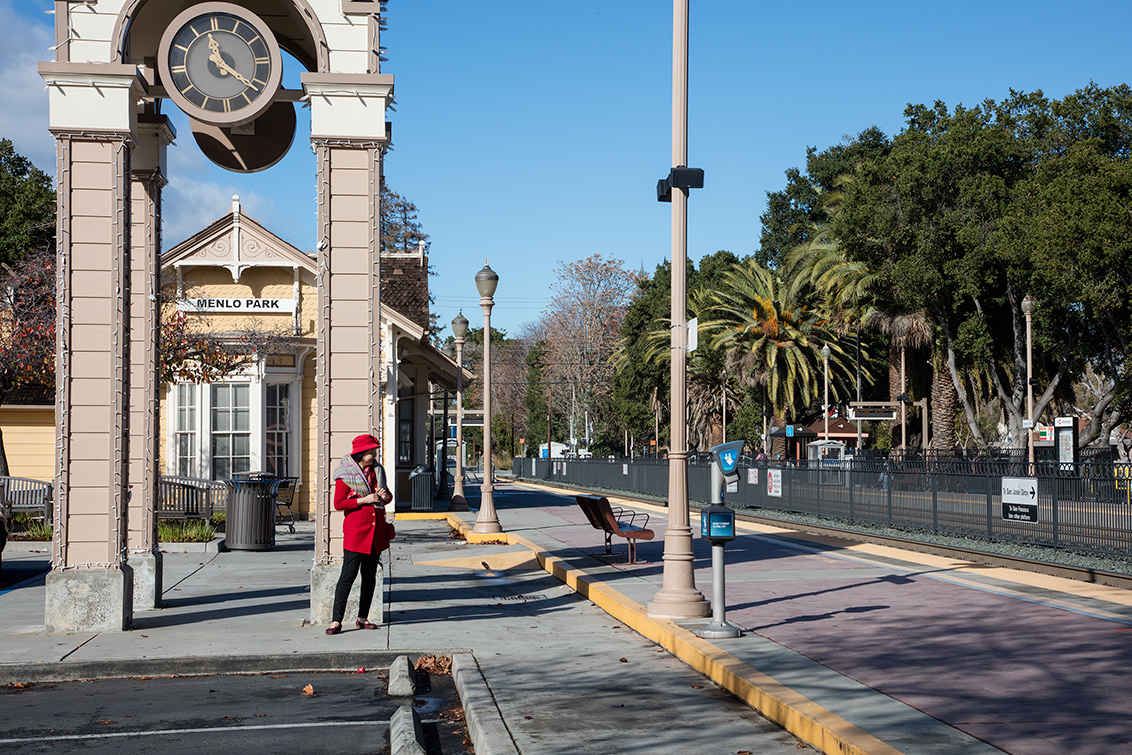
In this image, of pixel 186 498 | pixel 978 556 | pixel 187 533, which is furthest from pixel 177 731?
pixel 186 498

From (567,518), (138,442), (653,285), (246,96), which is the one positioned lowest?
(567,518)

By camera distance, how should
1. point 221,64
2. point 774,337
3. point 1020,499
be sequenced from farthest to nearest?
point 774,337 < point 1020,499 < point 221,64

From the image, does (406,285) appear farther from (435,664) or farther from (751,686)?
(751,686)

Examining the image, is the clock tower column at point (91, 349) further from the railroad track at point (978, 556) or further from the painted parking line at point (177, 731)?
the railroad track at point (978, 556)

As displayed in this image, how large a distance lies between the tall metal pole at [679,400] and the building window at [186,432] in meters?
16.0

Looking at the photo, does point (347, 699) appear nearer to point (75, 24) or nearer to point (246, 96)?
point (246, 96)

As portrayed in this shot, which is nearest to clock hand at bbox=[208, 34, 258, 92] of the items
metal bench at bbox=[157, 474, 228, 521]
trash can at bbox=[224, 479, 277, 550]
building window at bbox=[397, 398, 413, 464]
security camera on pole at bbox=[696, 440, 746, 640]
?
security camera on pole at bbox=[696, 440, 746, 640]

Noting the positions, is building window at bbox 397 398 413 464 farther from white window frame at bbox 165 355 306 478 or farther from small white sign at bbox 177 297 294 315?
white window frame at bbox 165 355 306 478

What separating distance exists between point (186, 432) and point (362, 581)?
15.3 meters

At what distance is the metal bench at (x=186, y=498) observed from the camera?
63.0ft

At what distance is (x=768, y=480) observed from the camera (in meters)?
28.1

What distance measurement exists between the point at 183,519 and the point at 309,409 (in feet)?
17.0

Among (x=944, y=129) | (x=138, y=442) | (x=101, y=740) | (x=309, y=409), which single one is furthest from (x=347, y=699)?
(x=944, y=129)

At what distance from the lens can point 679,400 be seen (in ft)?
33.6
